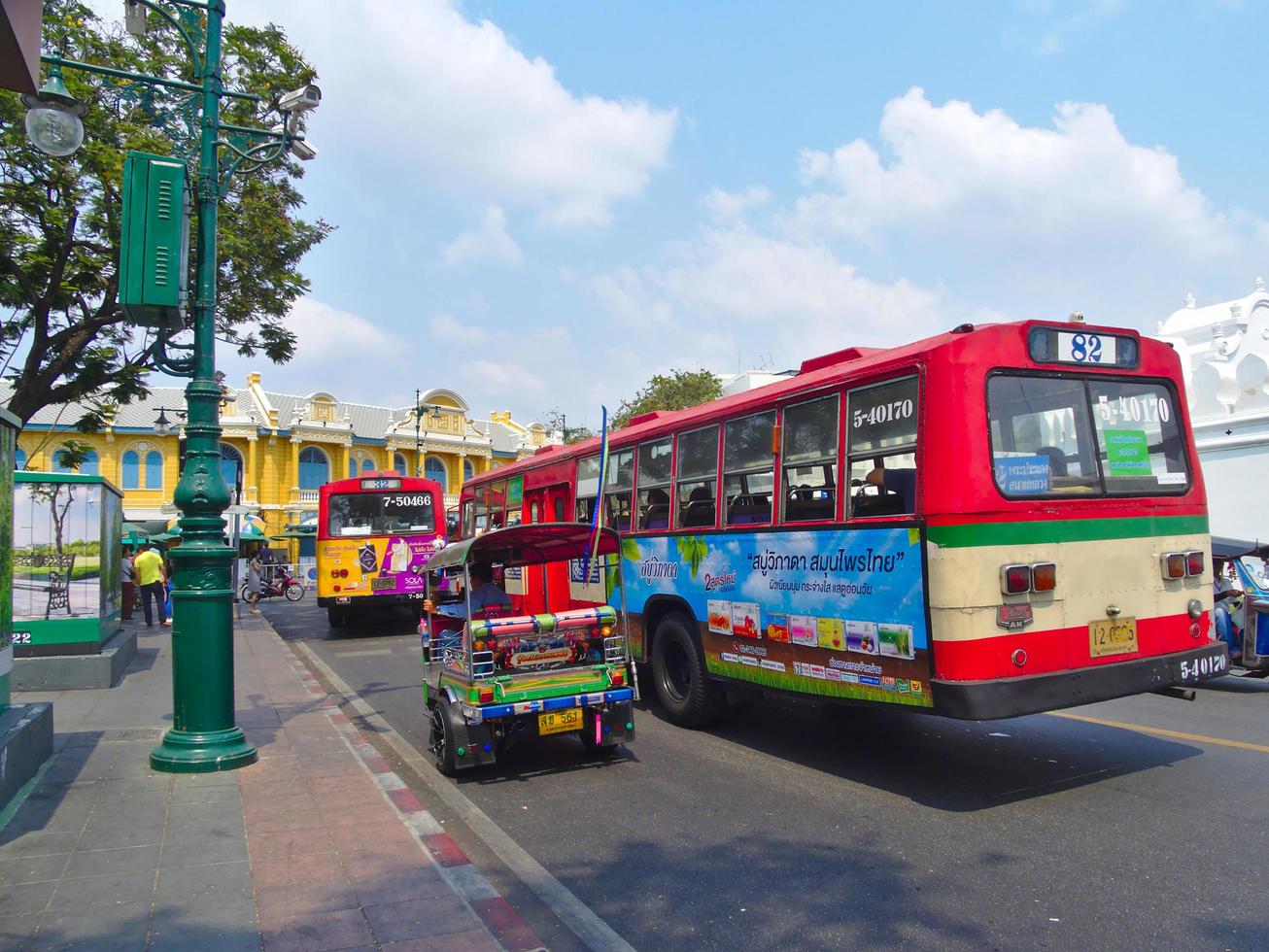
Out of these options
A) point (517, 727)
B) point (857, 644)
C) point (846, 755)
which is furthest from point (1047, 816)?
point (517, 727)

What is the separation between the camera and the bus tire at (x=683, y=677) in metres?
8.84

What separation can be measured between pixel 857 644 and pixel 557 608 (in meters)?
6.46

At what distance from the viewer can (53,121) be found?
6.29 meters

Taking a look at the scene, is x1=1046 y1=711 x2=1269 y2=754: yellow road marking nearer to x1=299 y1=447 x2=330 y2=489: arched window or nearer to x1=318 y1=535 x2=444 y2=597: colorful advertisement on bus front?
x1=318 y1=535 x2=444 y2=597: colorful advertisement on bus front

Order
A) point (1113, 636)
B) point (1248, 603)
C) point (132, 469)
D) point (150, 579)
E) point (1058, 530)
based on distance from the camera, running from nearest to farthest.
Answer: point (1058, 530) < point (1113, 636) < point (1248, 603) < point (150, 579) < point (132, 469)

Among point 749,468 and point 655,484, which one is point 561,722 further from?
point 655,484

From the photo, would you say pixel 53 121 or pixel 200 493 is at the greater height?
pixel 53 121

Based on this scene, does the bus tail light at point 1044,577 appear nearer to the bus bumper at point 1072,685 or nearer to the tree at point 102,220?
the bus bumper at point 1072,685

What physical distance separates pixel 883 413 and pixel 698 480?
8.89 feet

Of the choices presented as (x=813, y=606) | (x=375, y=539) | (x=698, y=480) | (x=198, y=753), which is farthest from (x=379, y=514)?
(x=813, y=606)

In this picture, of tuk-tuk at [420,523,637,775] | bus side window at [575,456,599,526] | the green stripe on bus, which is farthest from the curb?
bus side window at [575,456,599,526]

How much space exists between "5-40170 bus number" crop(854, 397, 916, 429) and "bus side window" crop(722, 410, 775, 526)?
112 cm

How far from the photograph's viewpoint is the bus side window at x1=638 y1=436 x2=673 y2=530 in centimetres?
957

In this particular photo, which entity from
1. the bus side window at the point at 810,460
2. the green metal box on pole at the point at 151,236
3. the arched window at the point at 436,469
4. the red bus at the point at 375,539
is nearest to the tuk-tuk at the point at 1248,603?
the bus side window at the point at 810,460
